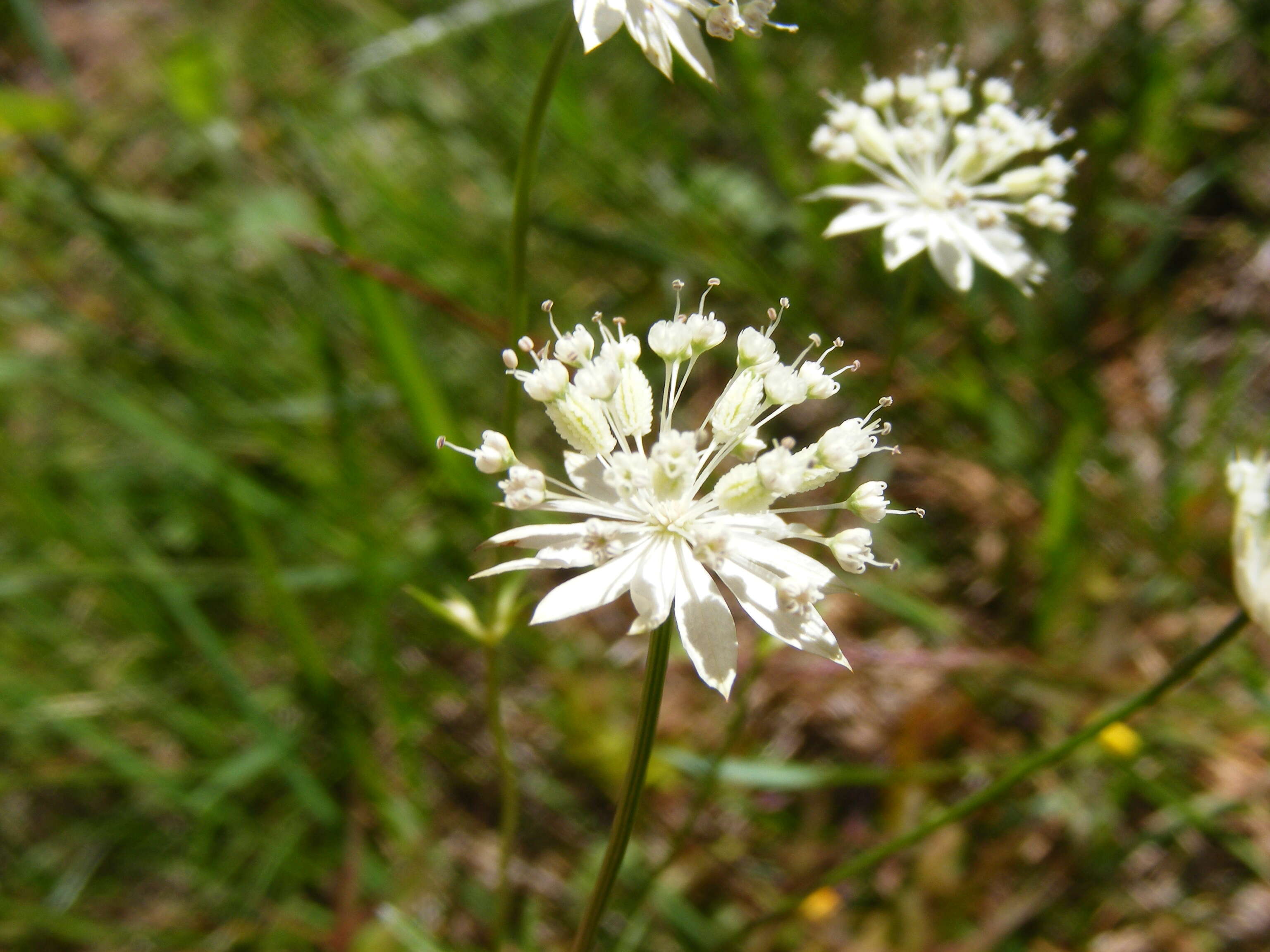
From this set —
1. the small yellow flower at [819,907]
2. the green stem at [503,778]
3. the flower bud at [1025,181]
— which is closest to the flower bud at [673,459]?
the green stem at [503,778]

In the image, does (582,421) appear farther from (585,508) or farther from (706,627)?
(706,627)

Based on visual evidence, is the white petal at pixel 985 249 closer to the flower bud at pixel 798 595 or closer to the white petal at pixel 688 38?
the white petal at pixel 688 38

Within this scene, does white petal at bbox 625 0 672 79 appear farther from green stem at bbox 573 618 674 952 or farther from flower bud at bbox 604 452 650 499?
green stem at bbox 573 618 674 952

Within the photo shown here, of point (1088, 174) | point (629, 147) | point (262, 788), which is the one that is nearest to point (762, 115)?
point (629, 147)

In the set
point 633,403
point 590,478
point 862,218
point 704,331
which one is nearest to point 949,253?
point 862,218

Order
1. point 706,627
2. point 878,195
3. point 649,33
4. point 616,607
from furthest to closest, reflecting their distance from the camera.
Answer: point 616,607 < point 878,195 < point 649,33 < point 706,627

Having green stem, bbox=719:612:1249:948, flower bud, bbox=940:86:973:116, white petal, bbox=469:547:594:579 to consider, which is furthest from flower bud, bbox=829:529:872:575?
flower bud, bbox=940:86:973:116
